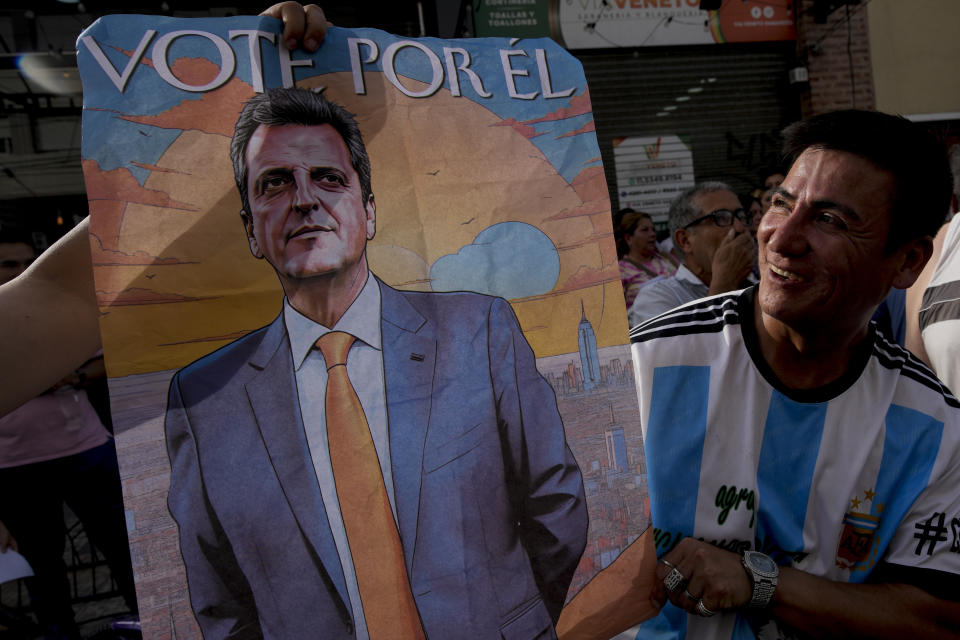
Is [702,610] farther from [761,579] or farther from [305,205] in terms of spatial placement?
[305,205]

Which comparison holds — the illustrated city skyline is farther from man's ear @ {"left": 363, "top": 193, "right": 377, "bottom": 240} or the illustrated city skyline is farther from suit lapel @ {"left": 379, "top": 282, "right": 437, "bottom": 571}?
man's ear @ {"left": 363, "top": 193, "right": 377, "bottom": 240}

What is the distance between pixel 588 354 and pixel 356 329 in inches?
12.9

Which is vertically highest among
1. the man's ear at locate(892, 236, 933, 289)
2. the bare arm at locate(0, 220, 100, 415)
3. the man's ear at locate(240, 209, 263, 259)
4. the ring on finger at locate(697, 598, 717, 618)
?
the man's ear at locate(240, 209, 263, 259)

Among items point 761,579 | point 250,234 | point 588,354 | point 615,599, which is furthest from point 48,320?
point 761,579

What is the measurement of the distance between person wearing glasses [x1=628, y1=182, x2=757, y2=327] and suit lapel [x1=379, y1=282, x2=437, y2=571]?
1.82 meters

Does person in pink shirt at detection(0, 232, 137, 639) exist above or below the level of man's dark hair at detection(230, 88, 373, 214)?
below

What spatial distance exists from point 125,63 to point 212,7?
5.44 m

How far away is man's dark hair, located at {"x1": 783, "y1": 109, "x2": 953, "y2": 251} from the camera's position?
3.98 feet

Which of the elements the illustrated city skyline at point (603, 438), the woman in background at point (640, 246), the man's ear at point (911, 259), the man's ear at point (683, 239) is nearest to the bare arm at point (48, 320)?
the illustrated city skyline at point (603, 438)

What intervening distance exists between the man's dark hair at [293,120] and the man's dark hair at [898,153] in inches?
34.9

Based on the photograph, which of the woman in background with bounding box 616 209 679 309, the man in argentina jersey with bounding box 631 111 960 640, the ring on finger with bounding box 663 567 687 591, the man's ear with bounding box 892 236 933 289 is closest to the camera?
the ring on finger with bounding box 663 567 687 591

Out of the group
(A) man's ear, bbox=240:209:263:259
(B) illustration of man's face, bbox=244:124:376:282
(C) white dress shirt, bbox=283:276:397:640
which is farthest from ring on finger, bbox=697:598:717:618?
(A) man's ear, bbox=240:209:263:259

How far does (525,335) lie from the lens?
92 cm

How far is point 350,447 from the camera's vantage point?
2.70 feet
